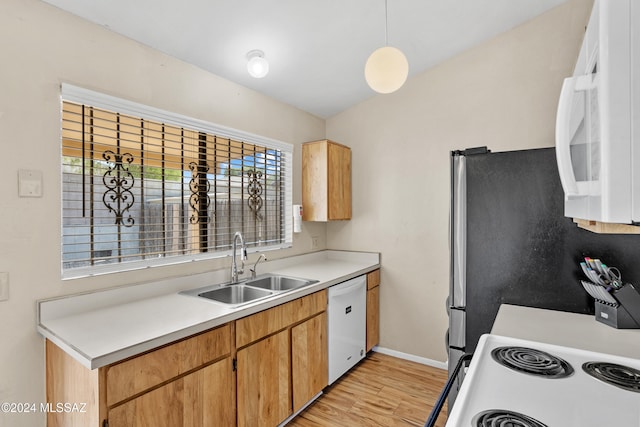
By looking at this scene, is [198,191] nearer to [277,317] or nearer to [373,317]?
[277,317]

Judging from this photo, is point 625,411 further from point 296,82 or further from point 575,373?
point 296,82

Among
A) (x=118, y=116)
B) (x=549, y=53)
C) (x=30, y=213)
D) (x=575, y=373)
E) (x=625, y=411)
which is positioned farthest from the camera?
(x=549, y=53)

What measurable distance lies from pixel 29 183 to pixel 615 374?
2376mm

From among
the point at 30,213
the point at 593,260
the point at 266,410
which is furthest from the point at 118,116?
the point at 593,260

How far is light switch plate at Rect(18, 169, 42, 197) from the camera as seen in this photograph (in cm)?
151

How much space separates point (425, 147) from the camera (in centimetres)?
298

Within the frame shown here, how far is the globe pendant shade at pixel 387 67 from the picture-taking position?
6.05 ft

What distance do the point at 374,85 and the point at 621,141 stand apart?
1.57m

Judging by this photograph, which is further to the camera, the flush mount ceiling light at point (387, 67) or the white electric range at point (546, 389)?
the flush mount ceiling light at point (387, 67)

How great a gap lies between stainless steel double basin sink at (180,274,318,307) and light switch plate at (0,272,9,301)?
82cm

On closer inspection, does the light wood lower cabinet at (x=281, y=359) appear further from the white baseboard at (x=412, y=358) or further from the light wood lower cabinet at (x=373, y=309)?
the white baseboard at (x=412, y=358)

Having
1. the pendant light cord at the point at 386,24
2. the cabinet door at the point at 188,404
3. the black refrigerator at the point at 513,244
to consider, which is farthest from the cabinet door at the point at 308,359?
the pendant light cord at the point at 386,24

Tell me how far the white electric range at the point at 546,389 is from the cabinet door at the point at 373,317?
187 centimetres

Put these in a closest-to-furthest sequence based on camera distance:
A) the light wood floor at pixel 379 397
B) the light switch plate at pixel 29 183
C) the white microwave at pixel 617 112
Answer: the white microwave at pixel 617 112, the light switch plate at pixel 29 183, the light wood floor at pixel 379 397
